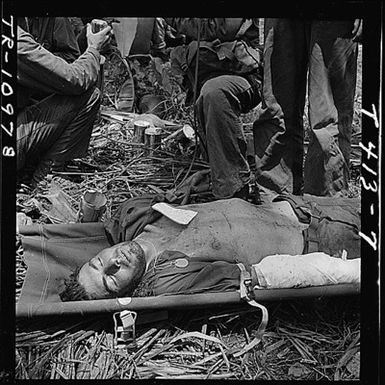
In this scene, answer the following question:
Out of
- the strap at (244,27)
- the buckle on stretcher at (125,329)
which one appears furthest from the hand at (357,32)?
the buckle on stretcher at (125,329)

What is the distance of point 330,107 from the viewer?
329cm

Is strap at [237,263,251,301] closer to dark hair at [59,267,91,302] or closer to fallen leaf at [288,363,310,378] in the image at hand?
fallen leaf at [288,363,310,378]

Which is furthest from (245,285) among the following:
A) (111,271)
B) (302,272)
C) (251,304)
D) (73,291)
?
(73,291)

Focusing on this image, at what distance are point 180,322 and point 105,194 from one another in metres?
0.77

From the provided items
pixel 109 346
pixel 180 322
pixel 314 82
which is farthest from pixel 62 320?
pixel 314 82

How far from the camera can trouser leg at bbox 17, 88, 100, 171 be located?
3693 mm

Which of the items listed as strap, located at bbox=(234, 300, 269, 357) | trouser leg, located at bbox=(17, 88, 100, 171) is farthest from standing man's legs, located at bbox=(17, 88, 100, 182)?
strap, located at bbox=(234, 300, 269, 357)

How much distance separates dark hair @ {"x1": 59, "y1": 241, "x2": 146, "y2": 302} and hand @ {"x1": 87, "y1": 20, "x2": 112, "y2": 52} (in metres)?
0.98

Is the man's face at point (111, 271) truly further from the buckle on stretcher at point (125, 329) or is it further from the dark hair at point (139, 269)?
the buckle on stretcher at point (125, 329)

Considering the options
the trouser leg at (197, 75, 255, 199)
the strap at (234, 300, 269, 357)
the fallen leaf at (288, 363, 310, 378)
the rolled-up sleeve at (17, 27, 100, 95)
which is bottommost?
the fallen leaf at (288, 363, 310, 378)

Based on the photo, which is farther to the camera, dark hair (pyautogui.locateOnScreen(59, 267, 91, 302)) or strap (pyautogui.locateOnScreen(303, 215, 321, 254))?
strap (pyautogui.locateOnScreen(303, 215, 321, 254))

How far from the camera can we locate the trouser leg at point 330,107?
3.22 meters

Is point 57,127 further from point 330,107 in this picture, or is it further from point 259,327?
point 259,327

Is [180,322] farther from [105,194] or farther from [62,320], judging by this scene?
[105,194]
